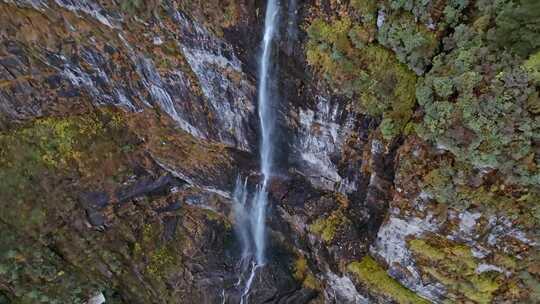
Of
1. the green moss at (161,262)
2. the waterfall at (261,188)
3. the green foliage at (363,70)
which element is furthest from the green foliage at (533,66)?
the green moss at (161,262)

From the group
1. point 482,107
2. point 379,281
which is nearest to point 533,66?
point 482,107

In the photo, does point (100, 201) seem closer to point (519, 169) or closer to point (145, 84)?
point (145, 84)

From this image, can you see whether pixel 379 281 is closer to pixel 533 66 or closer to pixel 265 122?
pixel 265 122

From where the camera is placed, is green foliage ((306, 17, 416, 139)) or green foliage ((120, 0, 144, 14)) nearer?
green foliage ((306, 17, 416, 139))

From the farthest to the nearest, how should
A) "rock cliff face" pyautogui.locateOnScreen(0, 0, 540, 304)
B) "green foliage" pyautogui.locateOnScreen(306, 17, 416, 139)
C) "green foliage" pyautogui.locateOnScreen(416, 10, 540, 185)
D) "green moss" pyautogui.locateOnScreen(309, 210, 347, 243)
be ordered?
1. "green moss" pyautogui.locateOnScreen(309, 210, 347, 243)
2. "green foliage" pyautogui.locateOnScreen(306, 17, 416, 139)
3. "rock cliff face" pyautogui.locateOnScreen(0, 0, 540, 304)
4. "green foliage" pyautogui.locateOnScreen(416, 10, 540, 185)

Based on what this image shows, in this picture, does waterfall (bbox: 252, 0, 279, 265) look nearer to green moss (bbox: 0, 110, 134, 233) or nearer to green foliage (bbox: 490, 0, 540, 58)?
green foliage (bbox: 490, 0, 540, 58)

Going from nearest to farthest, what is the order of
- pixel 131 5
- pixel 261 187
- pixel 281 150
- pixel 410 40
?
pixel 410 40, pixel 131 5, pixel 281 150, pixel 261 187

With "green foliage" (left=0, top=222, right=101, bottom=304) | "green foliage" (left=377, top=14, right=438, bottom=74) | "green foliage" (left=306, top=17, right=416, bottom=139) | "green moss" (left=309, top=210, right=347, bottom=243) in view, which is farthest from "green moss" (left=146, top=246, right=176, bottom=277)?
"green foliage" (left=377, top=14, right=438, bottom=74)
